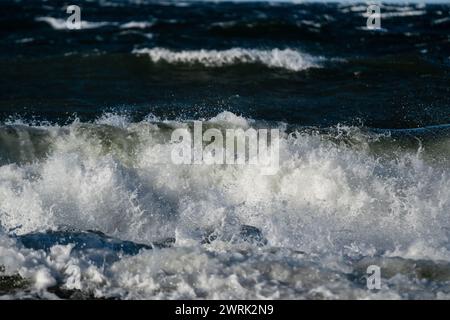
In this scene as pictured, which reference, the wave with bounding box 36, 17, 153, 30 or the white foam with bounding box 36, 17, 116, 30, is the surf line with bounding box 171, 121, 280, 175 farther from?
the wave with bounding box 36, 17, 153, 30

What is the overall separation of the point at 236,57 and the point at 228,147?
9675 mm

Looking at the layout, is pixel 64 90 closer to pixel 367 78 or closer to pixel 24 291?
pixel 367 78

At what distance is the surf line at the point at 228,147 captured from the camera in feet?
28.1

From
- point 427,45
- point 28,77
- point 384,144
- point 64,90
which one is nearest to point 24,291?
point 384,144

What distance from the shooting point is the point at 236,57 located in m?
18.5

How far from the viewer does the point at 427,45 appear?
22.1 m

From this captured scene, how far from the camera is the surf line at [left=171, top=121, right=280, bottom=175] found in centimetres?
856

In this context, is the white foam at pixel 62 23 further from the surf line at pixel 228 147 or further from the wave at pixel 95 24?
the surf line at pixel 228 147

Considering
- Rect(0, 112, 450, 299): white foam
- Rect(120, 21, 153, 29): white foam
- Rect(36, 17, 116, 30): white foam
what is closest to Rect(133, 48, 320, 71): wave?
Rect(120, 21, 153, 29): white foam

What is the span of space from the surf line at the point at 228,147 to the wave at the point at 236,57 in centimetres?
807

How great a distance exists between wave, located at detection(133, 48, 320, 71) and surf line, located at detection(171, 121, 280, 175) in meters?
8.07

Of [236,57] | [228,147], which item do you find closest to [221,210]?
[228,147]
